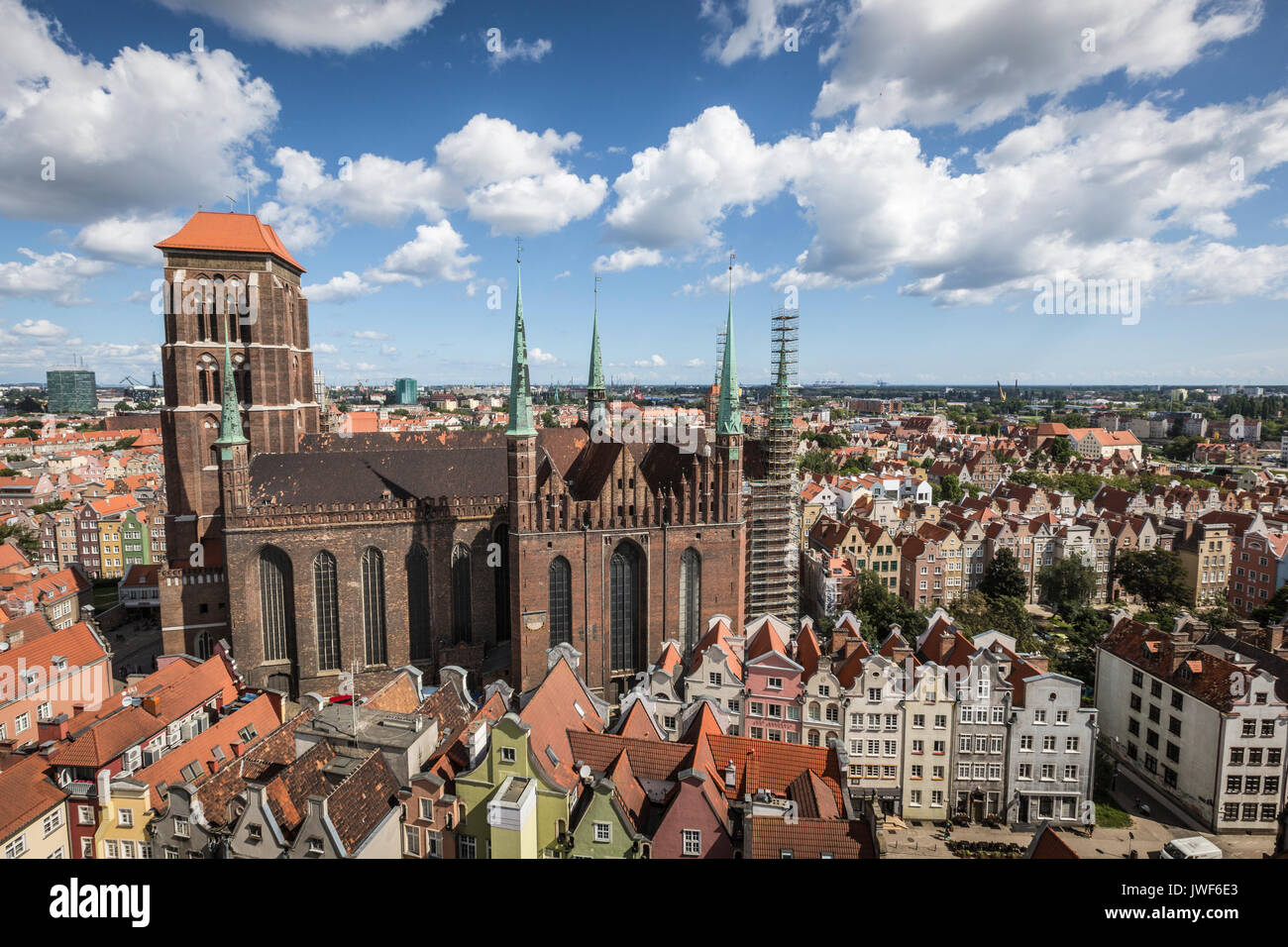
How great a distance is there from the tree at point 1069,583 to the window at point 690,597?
43199 mm

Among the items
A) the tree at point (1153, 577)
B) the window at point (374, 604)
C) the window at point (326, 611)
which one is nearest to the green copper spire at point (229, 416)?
the window at point (326, 611)

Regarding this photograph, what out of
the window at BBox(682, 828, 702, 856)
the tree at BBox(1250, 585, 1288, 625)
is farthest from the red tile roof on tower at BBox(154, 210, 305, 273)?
the tree at BBox(1250, 585, 1288, 625)

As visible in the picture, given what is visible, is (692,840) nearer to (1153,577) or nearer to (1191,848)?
(1191,848)

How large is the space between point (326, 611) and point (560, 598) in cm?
1394

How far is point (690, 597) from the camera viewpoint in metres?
41.7

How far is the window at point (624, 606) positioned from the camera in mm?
40531

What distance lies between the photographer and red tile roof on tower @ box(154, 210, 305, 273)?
4475 cm

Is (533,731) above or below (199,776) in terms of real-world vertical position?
above

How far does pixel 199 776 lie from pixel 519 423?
20.3 metres

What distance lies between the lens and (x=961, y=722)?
34.8 metres

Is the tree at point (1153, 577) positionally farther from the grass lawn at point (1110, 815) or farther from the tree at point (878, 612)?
the grass lawn at point (1110, 815)

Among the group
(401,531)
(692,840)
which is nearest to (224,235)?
(401,531)
